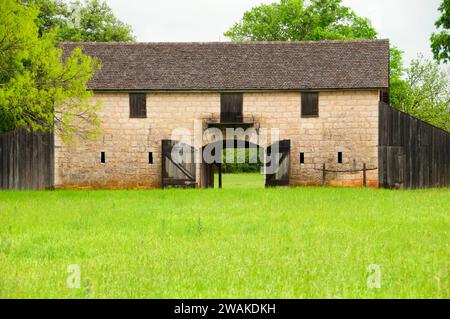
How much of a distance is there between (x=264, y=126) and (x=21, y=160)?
35.8 feet

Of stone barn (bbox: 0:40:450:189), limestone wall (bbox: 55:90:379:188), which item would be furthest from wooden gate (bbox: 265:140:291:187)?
limestone wall (bbox: 55:90:379:188)

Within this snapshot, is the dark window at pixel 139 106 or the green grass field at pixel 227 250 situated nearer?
the green grass field at pixel 227 250

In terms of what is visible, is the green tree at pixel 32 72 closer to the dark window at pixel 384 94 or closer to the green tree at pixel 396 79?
the dark window at pixel 384 94

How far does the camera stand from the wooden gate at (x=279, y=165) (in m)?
29.3

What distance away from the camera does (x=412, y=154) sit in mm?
28875

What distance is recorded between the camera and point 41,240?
11625 millimetres

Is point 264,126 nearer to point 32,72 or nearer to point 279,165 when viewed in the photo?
point 279,165

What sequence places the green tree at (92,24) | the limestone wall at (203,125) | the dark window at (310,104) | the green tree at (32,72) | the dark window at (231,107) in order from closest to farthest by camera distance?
1. the green tree at (32,72)
2. the limestone wall at (203,125)
3. the dark window at (310,104)
4. the dark window at (231,107)
5. the green tree at (92,24)

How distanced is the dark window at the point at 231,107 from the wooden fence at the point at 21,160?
8.14m

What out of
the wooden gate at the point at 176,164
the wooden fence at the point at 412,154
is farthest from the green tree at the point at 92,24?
the wooden fence at the point at 412,154

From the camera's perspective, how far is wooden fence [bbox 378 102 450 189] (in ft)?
94.7

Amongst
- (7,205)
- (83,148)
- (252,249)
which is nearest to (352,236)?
(252,249)

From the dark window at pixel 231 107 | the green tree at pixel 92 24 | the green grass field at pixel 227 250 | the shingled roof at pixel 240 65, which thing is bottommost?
the green grass field at pixel 227 250
